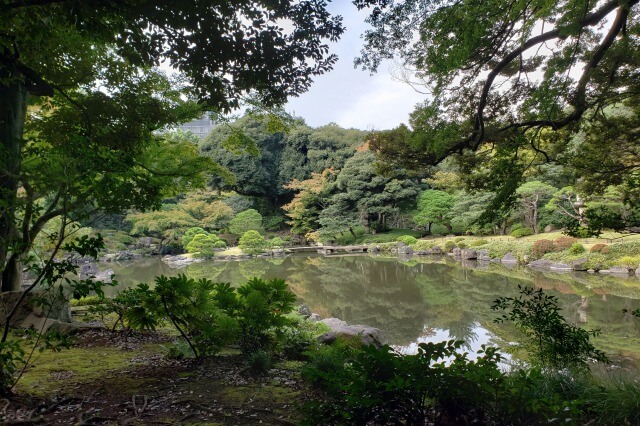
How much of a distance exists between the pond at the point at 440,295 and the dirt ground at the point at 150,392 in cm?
259

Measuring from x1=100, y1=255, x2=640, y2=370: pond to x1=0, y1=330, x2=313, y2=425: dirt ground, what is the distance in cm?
259

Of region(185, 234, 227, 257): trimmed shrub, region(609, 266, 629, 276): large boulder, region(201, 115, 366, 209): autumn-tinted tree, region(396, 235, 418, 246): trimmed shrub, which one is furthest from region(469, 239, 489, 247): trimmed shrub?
region(185, 234, 227, 257): trimmed shrub

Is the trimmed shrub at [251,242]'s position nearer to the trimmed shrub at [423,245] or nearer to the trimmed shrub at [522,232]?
the trimmed shrub at [423,245]

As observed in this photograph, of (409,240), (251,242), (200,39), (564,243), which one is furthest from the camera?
(251,242)

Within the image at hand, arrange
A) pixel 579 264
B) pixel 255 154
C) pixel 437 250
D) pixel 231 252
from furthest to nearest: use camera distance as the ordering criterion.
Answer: pixel 231 252 < pixel 437 250 < pixel 579 264 < pixel 255 154

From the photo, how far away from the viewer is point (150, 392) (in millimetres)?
2488

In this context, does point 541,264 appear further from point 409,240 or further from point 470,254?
point 409,240

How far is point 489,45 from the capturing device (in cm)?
388

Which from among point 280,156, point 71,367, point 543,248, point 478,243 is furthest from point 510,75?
point 280,156

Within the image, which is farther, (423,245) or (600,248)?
(423,245)

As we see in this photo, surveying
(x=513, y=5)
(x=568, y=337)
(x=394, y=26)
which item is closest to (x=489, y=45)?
(x=513, y=5)

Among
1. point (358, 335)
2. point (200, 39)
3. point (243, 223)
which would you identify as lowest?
point (358, 335)

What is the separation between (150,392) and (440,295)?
8311mm

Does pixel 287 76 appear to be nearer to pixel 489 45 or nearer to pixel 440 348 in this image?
pixel 440 348
